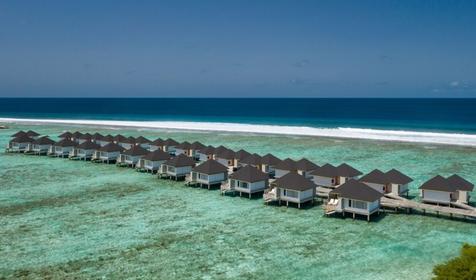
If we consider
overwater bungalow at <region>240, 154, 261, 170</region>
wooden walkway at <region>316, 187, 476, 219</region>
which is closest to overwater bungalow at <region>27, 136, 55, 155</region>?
overwater bungalow at <region>240, 154, 261, 170</region>

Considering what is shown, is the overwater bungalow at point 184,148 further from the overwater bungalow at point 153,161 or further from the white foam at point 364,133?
the white foam at point 364,133

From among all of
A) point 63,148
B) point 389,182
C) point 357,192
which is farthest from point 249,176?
point 63,148

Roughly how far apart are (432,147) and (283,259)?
3950cm

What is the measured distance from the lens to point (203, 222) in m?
23.1

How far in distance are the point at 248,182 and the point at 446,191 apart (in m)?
12.2

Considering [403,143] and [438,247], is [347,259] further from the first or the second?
[403,143]

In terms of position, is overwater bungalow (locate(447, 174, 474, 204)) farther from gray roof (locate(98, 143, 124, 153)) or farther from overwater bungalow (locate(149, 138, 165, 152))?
gray roof (locate(98, 143, 124, 153))

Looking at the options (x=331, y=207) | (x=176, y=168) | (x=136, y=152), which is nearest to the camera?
(x=331, y=207)

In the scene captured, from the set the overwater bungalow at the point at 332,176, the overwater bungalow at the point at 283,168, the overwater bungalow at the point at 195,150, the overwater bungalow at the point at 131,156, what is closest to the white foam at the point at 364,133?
the overwater bungalow at the point at 195,150

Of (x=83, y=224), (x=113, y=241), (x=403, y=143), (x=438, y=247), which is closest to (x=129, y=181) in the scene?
(x=83, y=224)

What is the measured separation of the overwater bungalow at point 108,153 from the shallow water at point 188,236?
23.9ft

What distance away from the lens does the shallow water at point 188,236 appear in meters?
17.3

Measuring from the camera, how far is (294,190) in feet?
84.8

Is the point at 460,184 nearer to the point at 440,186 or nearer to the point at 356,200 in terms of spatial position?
the point at 440,186
